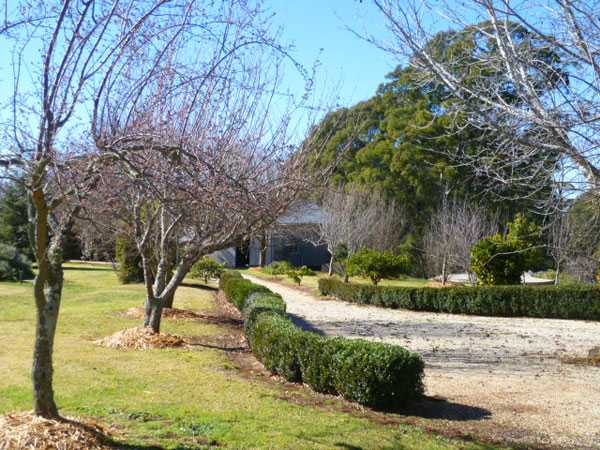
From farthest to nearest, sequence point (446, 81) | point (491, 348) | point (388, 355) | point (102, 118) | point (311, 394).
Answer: point (491, 348)
point (311, 394)
point (388, 355)
point (446, 81)
point (102, 118)

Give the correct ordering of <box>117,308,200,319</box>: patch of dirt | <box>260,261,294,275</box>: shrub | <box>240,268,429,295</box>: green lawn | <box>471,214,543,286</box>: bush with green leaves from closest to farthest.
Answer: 1. <box>117,308,200,319</box>: patch of dirt
2. <box>471,214,543,286</box>: bush with green leaves
3. <box>240,268,429,295</box>: green lawn
4. <box>260,261,294,275</box>: shrub

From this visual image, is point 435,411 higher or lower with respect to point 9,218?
lower

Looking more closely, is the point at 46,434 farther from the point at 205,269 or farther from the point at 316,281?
the point at 316,281

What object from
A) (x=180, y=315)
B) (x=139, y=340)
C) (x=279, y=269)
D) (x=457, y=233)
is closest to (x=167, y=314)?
(x=180, y=315)

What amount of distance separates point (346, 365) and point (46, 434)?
3.47 m

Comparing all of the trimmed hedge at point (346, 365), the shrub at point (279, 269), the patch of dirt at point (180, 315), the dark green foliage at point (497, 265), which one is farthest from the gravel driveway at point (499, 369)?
the shrub at point (279, 269)

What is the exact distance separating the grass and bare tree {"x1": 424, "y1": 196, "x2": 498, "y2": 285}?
59.7 ft

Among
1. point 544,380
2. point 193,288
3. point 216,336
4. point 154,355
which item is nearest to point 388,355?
point 544,380

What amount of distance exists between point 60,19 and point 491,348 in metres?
10.6

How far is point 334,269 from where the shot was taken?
34.1 m

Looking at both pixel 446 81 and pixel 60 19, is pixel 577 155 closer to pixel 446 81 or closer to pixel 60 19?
pixel 446 81

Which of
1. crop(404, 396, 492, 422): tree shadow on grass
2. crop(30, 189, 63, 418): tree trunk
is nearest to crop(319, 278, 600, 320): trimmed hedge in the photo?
crop(404, 396, 492, 422): tree shadow on grass

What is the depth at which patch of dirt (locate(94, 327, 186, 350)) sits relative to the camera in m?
10.1

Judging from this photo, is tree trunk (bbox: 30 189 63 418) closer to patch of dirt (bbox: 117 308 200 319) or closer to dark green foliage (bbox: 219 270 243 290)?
patch of dirt (bbox: 117 308 200 319)
